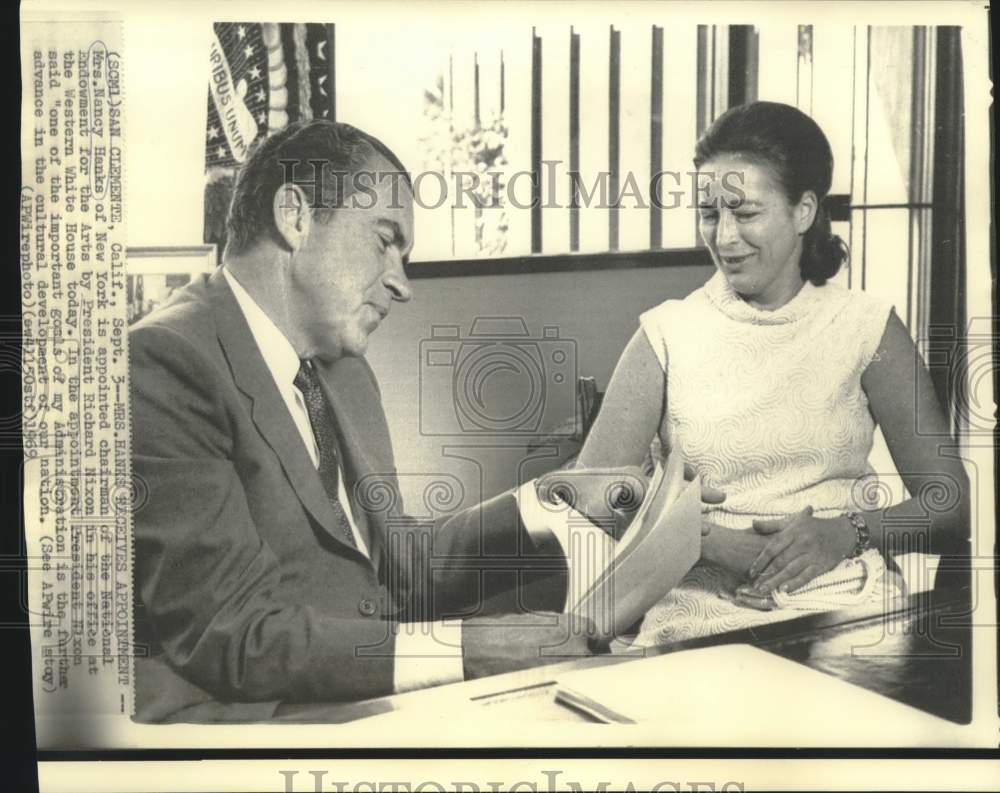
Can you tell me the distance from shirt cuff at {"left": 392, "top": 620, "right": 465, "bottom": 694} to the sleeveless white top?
28.7 inches

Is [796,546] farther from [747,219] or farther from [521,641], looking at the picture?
[747,219]

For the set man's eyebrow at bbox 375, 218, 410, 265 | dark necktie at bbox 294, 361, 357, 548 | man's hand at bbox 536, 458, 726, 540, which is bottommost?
man's hand at bbox 536, 458, 726, 540

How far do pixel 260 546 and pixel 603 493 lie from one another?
0.87 meters

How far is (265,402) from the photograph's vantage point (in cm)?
289

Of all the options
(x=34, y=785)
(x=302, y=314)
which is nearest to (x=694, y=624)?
(x=302, y=314)

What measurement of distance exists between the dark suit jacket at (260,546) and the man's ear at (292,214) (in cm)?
20

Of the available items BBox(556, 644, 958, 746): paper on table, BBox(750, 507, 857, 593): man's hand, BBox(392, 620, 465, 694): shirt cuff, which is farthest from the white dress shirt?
BBox(750, 507, 857, 593): man's hand

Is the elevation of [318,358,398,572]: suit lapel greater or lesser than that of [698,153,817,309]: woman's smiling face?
lesser

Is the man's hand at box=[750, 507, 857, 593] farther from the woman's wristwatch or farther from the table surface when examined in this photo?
the table surface

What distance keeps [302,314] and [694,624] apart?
127 centimetres

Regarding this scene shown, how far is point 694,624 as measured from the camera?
116 inches

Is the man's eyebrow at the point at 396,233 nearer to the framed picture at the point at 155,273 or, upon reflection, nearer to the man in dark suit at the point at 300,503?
the man in dark suit at the point at 300,503

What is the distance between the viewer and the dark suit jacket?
287 cm

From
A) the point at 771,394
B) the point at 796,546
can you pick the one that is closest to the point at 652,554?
the point at 796,546
